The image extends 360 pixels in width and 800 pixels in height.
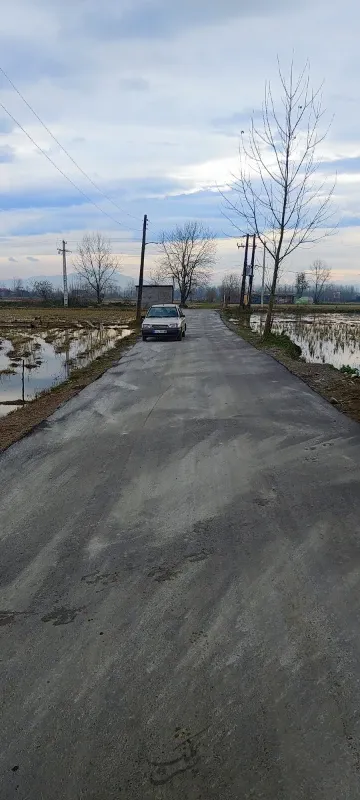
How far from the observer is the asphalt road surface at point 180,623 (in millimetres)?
2320

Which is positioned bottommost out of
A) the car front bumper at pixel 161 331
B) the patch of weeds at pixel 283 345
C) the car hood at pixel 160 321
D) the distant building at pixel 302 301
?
the patch of weeds at pixel 283 345

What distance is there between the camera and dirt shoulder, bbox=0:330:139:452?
786cm

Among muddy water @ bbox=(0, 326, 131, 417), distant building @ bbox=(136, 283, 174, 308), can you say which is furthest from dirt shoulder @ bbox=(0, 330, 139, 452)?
distant building @ bbox=(136, 283, 174, 308)

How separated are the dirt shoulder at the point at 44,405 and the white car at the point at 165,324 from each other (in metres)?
6.52

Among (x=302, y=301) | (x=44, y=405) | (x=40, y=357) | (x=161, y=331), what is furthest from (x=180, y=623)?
(x=302, y=301)

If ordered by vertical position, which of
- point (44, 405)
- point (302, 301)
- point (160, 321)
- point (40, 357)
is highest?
point (302, 301)

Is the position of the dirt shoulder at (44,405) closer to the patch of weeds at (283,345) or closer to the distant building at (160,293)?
the patch of weeds at (283,345)

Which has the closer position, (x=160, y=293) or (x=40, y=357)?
(x=40, y=357)

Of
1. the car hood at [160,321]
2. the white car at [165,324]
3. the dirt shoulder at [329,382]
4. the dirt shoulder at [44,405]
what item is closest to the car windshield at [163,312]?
the white car at [165,324]

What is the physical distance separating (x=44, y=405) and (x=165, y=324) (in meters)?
13.7

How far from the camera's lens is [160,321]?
23797 millimetres

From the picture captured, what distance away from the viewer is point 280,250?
71.2 feet

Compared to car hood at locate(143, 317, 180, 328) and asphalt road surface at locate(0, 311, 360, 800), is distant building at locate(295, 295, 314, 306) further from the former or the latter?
asphalt road surface at locate(0, 311, 360, 800)

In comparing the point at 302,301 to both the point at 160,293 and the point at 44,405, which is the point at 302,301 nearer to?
the point at 160,293
